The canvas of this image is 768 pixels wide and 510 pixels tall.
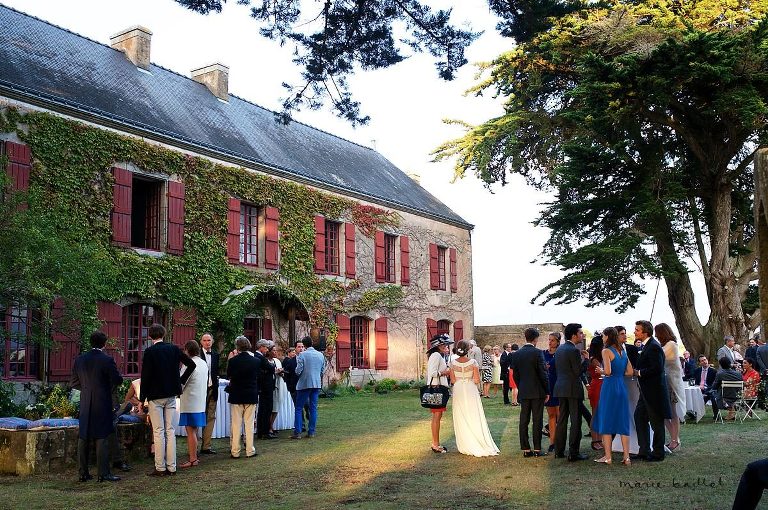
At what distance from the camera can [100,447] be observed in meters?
7.79

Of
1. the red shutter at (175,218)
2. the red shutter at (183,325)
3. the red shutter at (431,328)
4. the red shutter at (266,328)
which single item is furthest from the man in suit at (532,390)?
the red shutter at (431,328)

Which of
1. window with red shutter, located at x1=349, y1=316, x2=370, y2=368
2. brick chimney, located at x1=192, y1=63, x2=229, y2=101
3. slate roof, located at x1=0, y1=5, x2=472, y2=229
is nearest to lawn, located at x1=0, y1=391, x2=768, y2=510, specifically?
slate roof, located at x1=0, y1=5, x2=472, y2=229

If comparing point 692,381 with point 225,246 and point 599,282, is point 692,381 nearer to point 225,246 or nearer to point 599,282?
point 599,282

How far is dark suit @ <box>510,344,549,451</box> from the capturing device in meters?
8.88

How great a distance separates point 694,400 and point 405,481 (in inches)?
268

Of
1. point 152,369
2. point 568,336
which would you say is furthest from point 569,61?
point 152,369

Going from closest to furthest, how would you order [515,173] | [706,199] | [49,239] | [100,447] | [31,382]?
[100,447] < [49,239] < [31,382] < [706,199] < [515,173]

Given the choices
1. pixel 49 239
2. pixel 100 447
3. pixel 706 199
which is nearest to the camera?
pixel 100 447

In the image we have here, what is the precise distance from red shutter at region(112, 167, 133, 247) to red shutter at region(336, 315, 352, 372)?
760 centimetres

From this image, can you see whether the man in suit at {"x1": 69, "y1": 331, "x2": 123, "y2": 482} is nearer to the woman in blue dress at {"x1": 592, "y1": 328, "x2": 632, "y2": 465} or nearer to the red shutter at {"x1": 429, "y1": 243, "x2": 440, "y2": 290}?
the woman in blue dress at {"x1": 592, "y1": 328, "x2": 632, "y2": 465}

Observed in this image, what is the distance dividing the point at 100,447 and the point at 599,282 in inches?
550

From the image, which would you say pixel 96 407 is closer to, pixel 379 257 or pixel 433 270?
pixel 379 257

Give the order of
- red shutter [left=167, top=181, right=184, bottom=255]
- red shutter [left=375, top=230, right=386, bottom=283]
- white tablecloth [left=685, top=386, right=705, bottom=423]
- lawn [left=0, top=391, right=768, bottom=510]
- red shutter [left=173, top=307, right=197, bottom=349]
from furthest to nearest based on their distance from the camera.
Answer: red shutter [left=375, top=230, right=386, bottom=283] → red shutter [left=167, top=181, right=184, bottom=255] → red shutter [left=173, top=307, right=197, bottom=349] → white tablecloth [left=685, top=386, right=705, bottom=423] → lawn [left=0, top=391, right=768, bottom=510]

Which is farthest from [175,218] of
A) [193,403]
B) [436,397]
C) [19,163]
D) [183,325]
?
[436,397]
